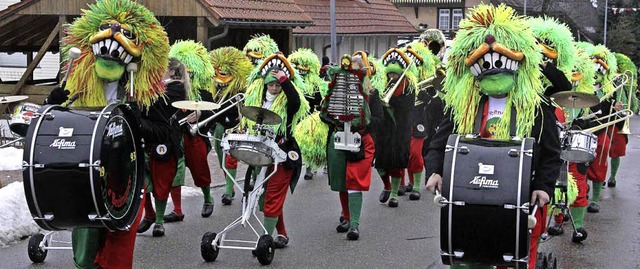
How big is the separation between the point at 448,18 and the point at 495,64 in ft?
137

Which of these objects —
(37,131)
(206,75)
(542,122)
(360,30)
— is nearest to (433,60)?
(206,75)

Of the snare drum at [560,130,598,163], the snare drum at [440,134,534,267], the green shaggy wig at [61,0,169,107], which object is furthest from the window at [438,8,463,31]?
the snare drum at [440,134,534,267]

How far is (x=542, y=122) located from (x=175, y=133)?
3.96 metres

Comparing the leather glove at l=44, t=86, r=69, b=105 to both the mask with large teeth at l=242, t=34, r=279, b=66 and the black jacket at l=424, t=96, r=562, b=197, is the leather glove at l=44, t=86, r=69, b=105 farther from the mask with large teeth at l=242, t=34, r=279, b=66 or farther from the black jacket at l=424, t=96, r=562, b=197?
the mask with large teeth at l=242, t=34, r=279, b=66

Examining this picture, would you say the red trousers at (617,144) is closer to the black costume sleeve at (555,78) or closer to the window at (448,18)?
the black costume sleeve at (555,78)

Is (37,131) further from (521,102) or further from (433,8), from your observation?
(433,8)

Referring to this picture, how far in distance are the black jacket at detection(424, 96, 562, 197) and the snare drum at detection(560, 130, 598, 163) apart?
2.36 meters

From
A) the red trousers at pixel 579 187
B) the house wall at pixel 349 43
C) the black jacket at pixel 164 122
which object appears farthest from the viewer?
the house wall at pixel 349 43

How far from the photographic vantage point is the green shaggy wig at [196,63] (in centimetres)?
994

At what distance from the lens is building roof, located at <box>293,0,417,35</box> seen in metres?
24.0

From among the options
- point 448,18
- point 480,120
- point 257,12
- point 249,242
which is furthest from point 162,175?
point 448,18

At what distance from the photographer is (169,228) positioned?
921 centimetres

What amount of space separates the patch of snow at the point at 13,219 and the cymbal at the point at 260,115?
2.20 meters

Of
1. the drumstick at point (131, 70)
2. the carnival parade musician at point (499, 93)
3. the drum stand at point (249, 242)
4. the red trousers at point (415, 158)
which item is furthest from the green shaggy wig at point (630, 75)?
the drumstick at point (131, 70)
